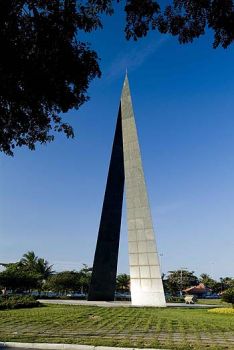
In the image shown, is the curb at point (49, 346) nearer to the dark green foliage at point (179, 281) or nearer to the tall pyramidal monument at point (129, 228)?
the tall pyramidal monument at point (129, 228)

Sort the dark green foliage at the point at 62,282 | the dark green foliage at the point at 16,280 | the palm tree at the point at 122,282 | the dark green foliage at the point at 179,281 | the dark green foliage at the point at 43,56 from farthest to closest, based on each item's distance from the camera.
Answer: the dark green foliage at the point at 179,281 < the palm tree at the point at 122,282 < the dark green foliage at the point at 62,282 < the dark green foliage at the point at 16,280 < the dark green foliage at the point at 43,56

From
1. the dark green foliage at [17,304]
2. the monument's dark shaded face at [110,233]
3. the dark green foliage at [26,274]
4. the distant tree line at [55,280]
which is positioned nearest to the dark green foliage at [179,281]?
the distant tree line at [55,280]

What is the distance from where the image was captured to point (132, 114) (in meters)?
31.8

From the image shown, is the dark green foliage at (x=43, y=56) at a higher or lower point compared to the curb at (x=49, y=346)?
higher

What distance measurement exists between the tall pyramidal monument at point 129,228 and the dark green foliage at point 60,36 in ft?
58.1

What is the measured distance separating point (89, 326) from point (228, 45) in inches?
414

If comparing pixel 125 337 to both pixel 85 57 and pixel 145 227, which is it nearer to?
pixel 85 57

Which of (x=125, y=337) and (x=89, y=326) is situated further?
(x=89, y=326)

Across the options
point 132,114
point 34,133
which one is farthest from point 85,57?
point 132,114

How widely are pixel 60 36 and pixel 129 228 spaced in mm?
19591

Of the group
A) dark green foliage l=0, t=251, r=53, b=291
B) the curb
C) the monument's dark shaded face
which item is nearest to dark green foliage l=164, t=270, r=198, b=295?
dark green foliage l=0, t=251, r=53, b=291

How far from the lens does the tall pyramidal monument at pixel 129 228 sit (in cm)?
2561

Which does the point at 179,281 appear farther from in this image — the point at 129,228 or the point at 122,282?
the point at 129,228

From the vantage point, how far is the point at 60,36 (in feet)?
30.3
